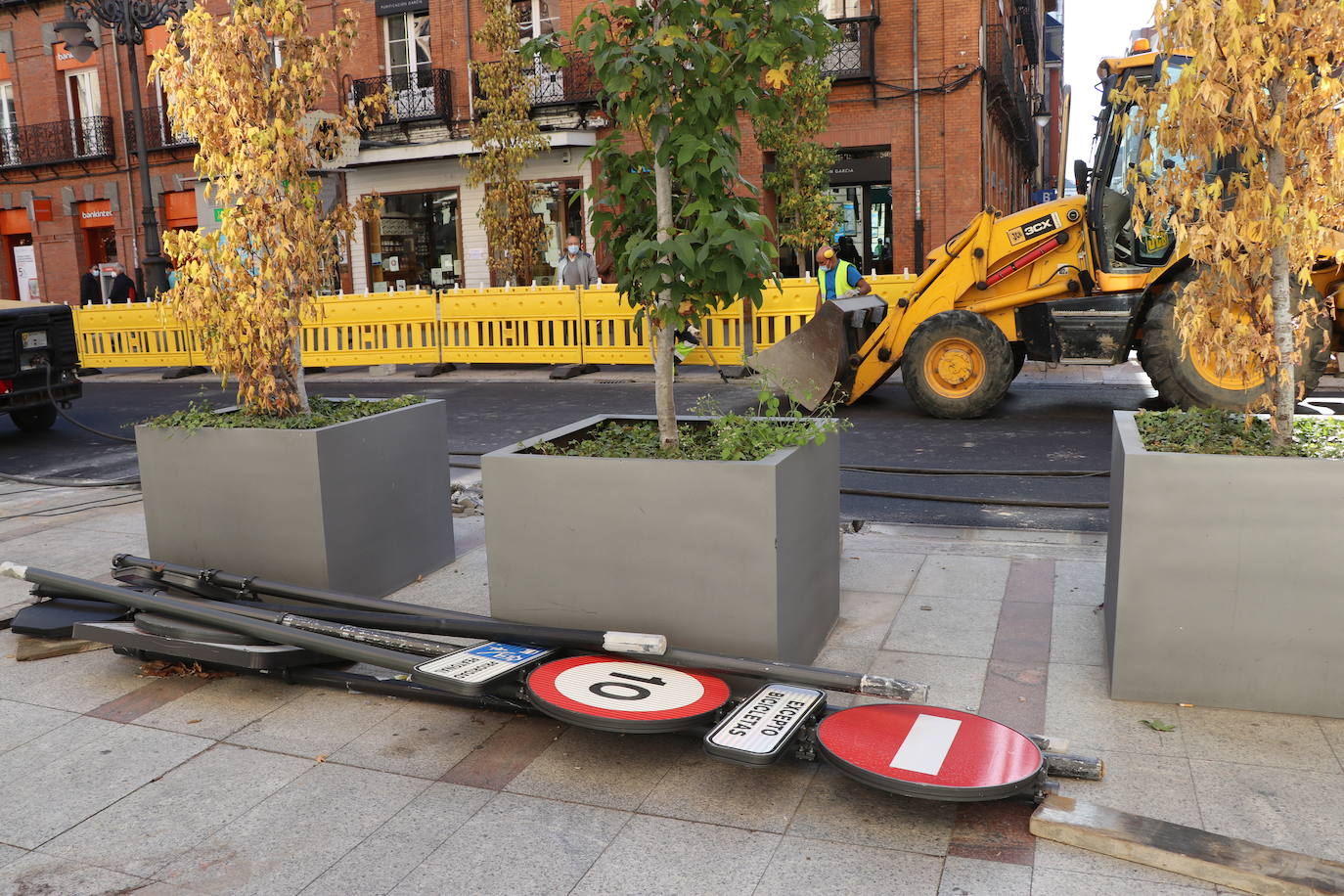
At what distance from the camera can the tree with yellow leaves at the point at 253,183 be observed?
5992 mm

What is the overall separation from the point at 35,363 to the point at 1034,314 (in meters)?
10.9

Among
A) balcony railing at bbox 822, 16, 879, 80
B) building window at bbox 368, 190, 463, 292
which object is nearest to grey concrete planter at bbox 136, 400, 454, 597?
balcony railing at bbox 822, 16, 879, 80

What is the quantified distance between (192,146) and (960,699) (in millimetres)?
30630

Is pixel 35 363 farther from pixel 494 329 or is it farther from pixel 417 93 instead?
pixel 417 93

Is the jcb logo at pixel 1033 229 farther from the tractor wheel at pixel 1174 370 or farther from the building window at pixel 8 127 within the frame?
→ the building window at pixel 8 127

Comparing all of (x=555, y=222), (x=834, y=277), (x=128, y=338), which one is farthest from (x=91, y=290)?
(x=834, y=277)

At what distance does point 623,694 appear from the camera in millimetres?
3963

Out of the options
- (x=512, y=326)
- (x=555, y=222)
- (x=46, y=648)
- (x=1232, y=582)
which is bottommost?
(x=46, y=648)

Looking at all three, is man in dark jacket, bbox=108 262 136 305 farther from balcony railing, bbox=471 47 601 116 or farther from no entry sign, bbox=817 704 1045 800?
no entry sign, bbox=817 704 1045 800

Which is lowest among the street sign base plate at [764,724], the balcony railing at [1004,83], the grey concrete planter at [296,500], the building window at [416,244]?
the street sign base plate at [764,724]

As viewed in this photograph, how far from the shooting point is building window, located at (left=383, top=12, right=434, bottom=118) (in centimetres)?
2622

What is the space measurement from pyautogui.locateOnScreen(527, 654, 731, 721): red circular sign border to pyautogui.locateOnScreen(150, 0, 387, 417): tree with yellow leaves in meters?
2.98

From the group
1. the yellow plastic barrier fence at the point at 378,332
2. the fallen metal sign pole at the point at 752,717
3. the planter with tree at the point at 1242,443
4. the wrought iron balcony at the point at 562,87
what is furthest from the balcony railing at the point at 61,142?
the planter with tree at the point at 1242,443

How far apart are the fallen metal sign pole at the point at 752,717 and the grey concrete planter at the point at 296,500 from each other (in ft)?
3.96
